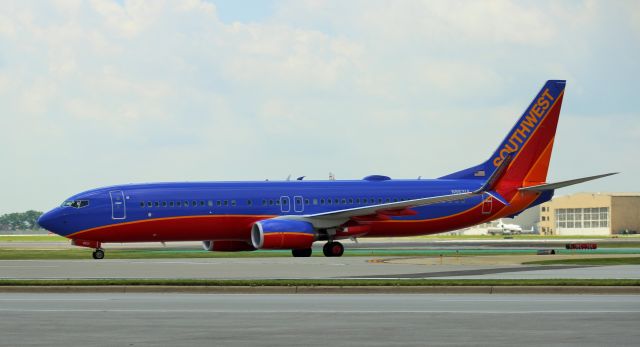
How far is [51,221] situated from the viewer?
47.1 m

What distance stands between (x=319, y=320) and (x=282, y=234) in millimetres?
29136

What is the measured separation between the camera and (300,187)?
1957 inches

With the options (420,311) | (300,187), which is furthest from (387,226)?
(420,311)

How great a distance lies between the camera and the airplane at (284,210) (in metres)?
46.9

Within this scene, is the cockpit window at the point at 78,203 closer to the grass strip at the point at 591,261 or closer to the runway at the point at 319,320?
the grass strip at the point at 591,261

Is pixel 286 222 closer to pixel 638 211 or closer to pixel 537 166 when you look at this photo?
pixel 537 166

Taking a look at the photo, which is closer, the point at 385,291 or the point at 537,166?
the point at 385,291

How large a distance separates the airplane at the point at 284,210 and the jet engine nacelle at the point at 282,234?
0.14ft

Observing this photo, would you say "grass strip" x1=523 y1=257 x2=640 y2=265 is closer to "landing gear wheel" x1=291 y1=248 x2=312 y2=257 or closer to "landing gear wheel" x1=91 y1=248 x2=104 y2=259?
"landing gear wheel" x1=291 y1=248 x2=312 y2=257

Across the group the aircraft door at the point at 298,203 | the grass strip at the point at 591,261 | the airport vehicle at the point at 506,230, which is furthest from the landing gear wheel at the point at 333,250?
the airport vehicle at the point at 506,230

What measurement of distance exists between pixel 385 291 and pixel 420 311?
186 inches

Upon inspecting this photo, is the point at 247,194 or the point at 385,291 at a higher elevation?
the point at 247,194

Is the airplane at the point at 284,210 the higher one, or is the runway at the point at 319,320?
→ the airplane at the point at 284,210

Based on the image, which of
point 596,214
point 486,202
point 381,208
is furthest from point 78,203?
point 596,214
